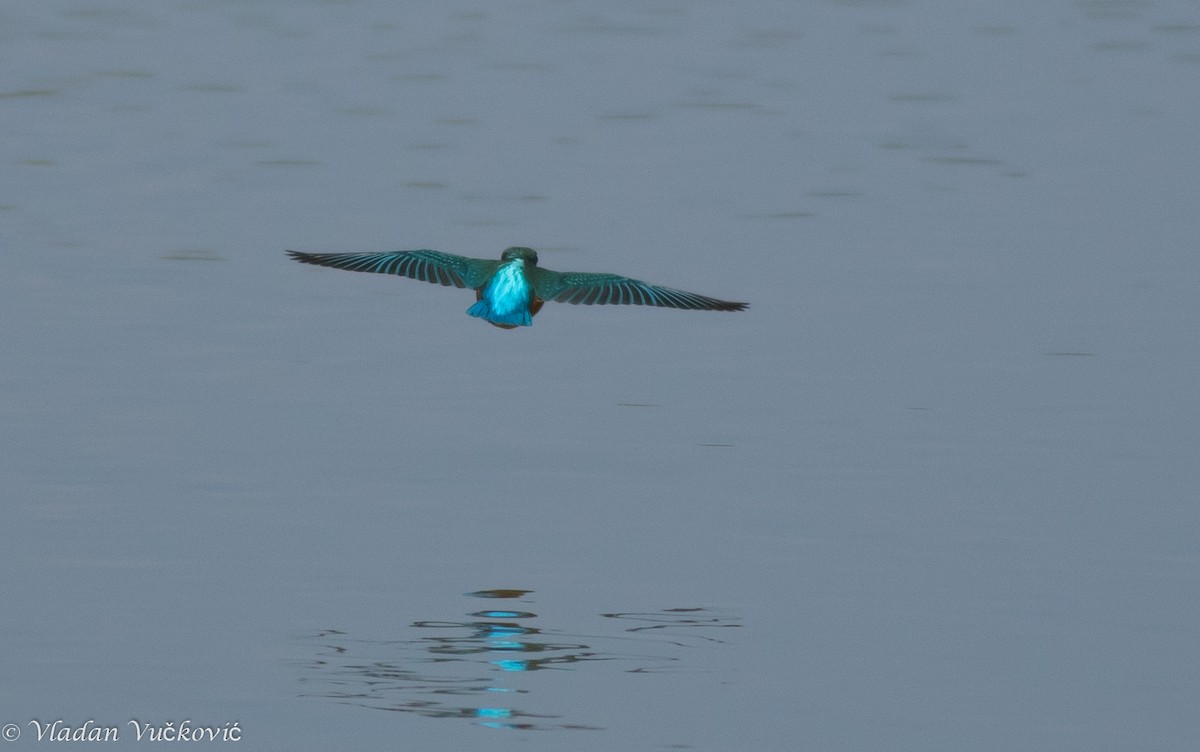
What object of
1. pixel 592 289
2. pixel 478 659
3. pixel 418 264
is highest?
pixel 418 264

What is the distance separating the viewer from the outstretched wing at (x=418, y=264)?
1080 centimetres

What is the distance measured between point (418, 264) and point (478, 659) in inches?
131

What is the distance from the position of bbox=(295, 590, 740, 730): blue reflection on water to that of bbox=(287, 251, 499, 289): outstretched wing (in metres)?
2.63

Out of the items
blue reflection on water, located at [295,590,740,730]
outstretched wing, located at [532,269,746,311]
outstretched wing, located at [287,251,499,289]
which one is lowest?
blue reflection on water, located at [295,590,740,730]

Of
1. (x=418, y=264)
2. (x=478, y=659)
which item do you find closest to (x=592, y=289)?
(x=418, y=264)

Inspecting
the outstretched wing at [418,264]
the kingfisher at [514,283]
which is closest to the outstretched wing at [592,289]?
the kingfisher at [514,283]

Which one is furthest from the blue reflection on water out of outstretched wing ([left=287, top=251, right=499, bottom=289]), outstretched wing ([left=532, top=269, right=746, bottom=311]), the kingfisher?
outstretched wing ([left=287, top=251, right=499, bottom=289])

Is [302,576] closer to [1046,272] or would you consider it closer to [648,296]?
[648,296]

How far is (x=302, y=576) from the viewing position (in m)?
9.02

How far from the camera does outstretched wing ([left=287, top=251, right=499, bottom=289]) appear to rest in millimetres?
10797

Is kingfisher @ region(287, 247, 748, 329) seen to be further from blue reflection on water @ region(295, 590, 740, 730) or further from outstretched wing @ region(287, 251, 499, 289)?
blue reflection on water @ region(295, 590, 740, 730)

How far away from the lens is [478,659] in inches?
320

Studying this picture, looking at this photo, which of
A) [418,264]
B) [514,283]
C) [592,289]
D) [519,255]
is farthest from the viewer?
[418,264]

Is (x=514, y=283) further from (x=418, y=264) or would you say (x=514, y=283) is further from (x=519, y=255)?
(x=418, y=264)
